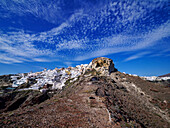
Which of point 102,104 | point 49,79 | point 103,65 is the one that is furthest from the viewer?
point 49,79

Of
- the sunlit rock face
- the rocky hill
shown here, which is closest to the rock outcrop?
the sunlit rock face

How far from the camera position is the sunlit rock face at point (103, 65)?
1249 inches

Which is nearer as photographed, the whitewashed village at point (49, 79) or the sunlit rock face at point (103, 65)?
the sunlit rock face at point (103, 65)

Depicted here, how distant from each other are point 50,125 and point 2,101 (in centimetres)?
2466

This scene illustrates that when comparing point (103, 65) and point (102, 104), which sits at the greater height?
point (103, 65)

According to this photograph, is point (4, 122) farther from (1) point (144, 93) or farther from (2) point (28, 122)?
(1) point (144, 93)

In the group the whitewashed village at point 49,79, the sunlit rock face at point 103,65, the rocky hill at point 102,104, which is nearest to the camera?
the rocky hill at point 102,104

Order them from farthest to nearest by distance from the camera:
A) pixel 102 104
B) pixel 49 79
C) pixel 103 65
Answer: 1. pixel 49 79
2. pixel 103 65
3. pixel 102 104

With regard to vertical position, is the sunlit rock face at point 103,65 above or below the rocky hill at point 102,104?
above

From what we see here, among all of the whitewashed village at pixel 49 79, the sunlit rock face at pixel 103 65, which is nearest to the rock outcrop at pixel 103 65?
the sunlit rock face at pixel 103 65

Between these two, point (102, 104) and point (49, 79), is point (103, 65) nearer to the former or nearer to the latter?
point (102, 104)

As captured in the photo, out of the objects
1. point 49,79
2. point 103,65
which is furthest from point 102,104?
point 49,79

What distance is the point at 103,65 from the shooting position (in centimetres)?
3400

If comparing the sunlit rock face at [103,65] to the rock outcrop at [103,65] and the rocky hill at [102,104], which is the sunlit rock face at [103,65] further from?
the rocky hill at [102,104]
